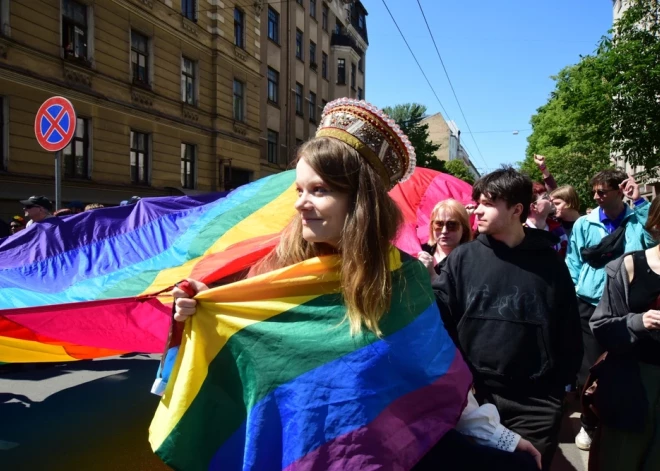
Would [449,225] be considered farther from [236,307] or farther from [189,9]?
[189,9]

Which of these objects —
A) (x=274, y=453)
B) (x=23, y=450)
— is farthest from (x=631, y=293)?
(x=23, y=450)

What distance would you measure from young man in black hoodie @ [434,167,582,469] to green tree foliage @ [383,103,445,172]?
110 ft

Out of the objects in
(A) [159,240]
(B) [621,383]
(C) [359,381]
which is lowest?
(B) [621,383]

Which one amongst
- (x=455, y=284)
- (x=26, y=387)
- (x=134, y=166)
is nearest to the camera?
(x=455, y=284)

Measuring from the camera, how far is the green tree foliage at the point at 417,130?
3719cm

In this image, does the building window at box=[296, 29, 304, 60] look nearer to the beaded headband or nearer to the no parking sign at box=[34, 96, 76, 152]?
the no parking sign at box=[34, 96, 76, 152]

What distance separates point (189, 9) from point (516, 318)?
20030 mm

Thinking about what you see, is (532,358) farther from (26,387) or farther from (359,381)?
(26,387)

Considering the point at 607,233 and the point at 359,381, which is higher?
the point at 607,233

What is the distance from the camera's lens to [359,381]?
1.56m

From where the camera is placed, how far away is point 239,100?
76.5 feet

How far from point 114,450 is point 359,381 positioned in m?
3.05

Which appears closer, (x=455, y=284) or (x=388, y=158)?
(x=388, y=158)

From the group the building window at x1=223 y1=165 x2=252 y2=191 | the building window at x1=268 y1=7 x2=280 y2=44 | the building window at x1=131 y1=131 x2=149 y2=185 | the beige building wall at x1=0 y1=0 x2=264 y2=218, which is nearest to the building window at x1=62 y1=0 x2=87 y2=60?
the beige building wall at x1=0 y1=0 x2=264 y2=218
